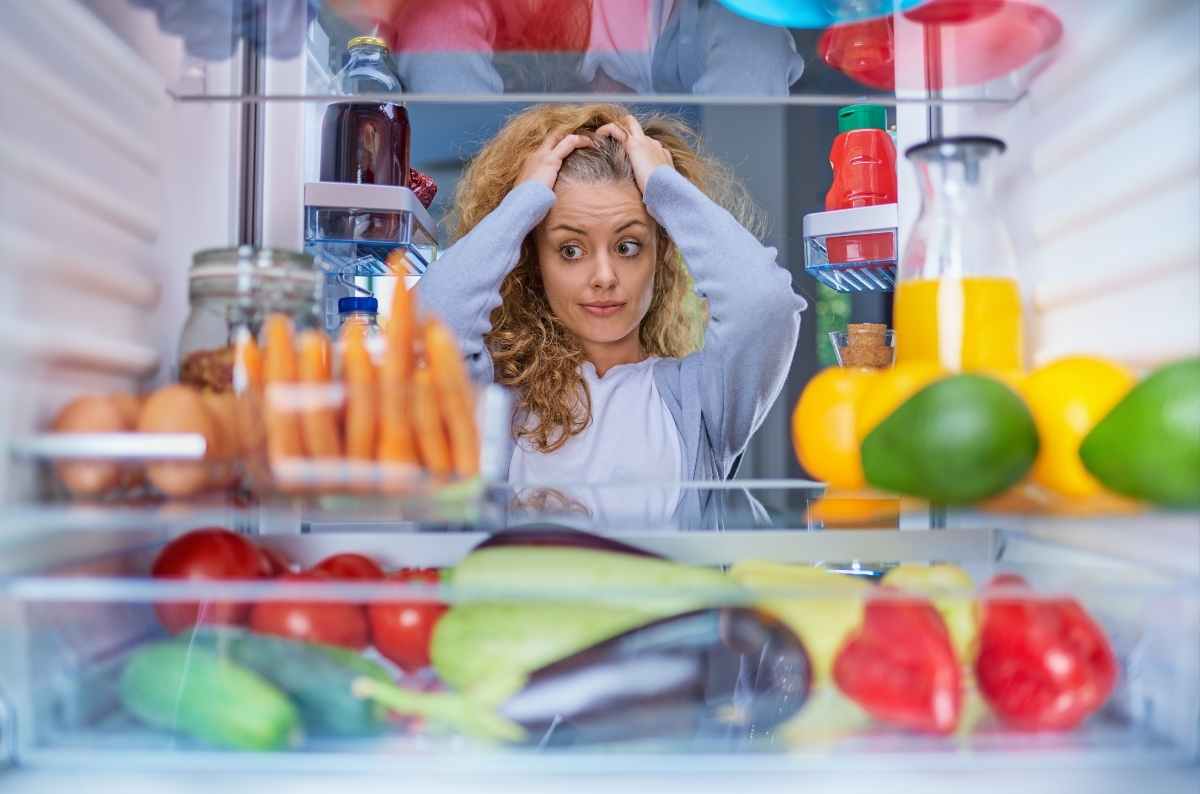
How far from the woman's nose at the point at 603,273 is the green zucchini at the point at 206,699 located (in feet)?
3.63

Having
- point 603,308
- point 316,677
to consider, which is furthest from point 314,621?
Result: point 603,308

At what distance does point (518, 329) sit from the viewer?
175cm

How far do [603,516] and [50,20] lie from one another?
0.52 m

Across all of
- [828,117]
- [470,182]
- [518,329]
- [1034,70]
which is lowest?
[518,329]

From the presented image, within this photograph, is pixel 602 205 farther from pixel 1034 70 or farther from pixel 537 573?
pixel 537 573

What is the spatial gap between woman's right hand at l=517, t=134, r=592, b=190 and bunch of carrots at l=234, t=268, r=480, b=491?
2.46 ft

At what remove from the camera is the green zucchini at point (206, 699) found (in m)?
0.57

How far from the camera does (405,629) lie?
631 mm

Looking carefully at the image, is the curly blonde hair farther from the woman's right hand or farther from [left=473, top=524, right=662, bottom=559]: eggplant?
[left=473, top=524, right=662, bottom=559]: eggplant

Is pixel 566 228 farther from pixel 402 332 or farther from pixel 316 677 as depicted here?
pixel 316 677

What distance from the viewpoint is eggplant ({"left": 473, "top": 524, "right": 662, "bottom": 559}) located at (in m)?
0.68

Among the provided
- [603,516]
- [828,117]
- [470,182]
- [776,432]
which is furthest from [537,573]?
[828,117]

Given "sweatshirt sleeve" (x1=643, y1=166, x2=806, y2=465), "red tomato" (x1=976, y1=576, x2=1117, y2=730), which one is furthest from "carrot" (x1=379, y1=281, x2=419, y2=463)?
"sweatshirt sleeve" (x1=643, y1=166, x2=806, y2=465)

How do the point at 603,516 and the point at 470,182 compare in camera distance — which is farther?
the point at 470,182
